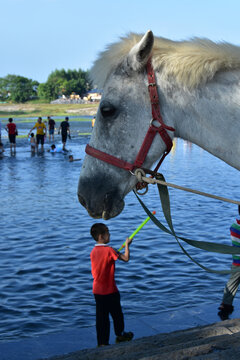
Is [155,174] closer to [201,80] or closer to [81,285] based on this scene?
[201,80]

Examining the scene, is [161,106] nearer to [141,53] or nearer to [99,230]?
[141,53]

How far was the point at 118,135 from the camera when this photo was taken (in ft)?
8.91

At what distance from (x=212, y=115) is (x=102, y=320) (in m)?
3.54

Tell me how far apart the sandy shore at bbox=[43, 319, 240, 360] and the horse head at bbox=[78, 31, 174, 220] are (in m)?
1.52

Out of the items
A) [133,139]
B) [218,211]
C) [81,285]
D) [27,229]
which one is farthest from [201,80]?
[218,211]

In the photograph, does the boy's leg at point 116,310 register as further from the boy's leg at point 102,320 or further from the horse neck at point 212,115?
the horse neck at point 212,115

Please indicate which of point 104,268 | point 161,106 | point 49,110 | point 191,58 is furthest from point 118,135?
point 49,110

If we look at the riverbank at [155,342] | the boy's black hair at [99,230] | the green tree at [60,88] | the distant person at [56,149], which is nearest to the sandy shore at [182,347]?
the riverbank at [155,342]

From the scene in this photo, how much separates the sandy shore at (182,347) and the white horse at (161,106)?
5.22 feet

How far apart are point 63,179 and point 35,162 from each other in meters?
6.18

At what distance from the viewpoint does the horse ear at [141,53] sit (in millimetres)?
2467

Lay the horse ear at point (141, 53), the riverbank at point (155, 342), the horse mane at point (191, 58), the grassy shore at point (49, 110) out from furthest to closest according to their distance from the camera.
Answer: the grassy shore at point (49, 110)
the riverbank at point (155, 342)
the horse mane at point (191, 58)
the horse ear at point (141, 53)

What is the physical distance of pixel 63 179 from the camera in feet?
62.1

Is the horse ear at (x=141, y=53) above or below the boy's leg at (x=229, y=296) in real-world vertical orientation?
above
